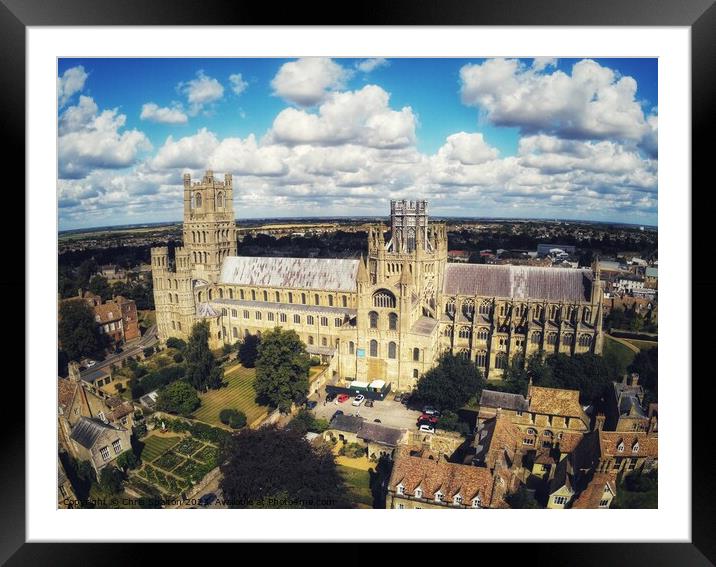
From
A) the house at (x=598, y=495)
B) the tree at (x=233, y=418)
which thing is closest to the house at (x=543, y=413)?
the house at (x=598, y=495)

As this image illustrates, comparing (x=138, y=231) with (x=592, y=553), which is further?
(x=138, y=231)

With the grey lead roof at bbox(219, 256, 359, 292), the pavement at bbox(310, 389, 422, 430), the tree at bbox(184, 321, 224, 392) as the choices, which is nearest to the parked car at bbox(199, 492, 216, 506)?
the pavement at bbox(310, 389, 422, 430)

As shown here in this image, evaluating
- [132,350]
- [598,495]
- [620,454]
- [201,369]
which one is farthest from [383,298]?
[132,350]
